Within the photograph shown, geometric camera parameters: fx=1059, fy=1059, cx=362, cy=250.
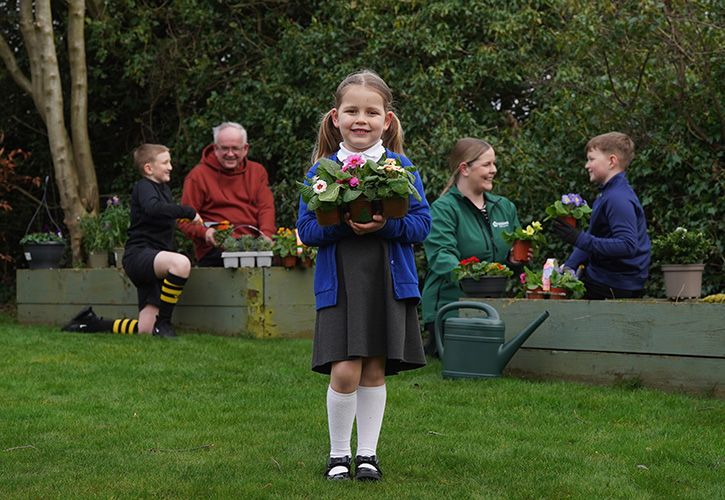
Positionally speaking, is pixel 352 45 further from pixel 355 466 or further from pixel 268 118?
pixel 355 466

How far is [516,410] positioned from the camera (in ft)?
15.4

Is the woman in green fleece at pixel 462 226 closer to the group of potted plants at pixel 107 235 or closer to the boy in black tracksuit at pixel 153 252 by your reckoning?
the boy in black tracksuit at pixel 153 252

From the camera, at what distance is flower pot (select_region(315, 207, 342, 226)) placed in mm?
3457

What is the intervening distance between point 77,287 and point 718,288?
496 centimetres

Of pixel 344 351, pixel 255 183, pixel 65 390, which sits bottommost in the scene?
pixel 65 390

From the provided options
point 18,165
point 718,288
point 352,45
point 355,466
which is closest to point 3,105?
point 18,165

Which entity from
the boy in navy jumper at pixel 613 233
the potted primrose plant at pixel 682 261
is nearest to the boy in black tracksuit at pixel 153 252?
the boy in navy jumper at pixel 613 233

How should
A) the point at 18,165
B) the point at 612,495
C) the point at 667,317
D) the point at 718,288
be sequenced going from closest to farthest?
the point at 612,495 < the point at 667,317 < the point at 718,288 < the point at 18,165

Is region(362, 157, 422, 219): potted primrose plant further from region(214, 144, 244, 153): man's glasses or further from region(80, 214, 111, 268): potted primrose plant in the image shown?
region(80, 214, 111, 268): potted primrose plant

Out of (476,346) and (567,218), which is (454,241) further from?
(476,346)

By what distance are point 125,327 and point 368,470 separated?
14.5ft

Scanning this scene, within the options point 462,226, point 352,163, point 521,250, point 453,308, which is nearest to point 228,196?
point 462,226

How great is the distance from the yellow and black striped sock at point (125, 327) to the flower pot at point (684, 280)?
12.6 ft

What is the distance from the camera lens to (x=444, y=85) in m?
8.91
